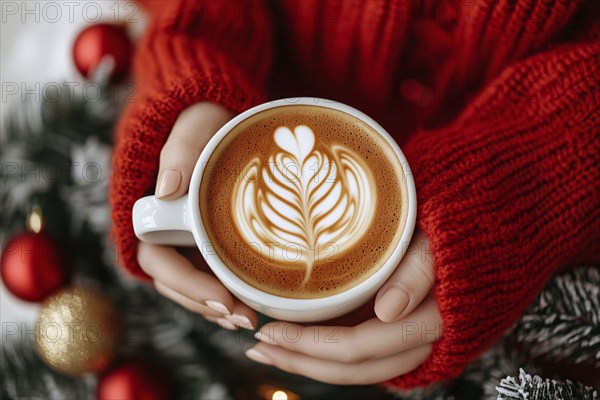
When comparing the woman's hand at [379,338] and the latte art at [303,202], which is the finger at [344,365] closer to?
the woman's hand at [379,338]

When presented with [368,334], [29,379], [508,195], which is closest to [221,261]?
[368,334]

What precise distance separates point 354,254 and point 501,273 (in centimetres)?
16

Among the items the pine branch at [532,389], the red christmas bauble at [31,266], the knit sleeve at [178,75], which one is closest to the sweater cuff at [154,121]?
the knit sleeve at [178,75]

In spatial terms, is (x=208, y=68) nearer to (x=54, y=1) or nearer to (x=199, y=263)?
(x=199, y=263)

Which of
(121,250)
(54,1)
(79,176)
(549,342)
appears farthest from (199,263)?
(54,1)

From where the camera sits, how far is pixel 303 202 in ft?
1.72

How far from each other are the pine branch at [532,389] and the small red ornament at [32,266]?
1.94 feet

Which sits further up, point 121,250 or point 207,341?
point 121,250

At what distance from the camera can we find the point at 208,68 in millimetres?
621

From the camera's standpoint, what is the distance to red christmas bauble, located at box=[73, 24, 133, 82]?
86 cm

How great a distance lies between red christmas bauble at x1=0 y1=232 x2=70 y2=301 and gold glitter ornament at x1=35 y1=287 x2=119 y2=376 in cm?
3

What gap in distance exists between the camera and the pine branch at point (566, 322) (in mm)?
606

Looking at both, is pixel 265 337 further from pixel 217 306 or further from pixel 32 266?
pixel 32 266

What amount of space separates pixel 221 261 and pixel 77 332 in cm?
31
